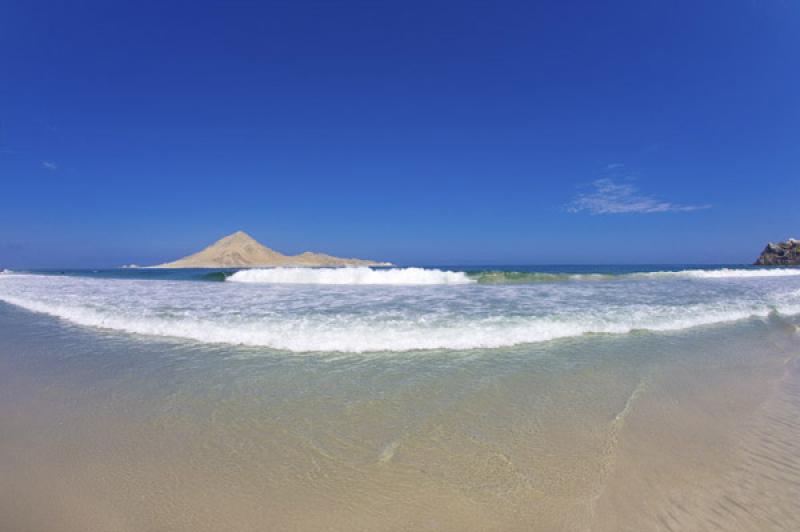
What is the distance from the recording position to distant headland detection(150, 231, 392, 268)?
3270 inches

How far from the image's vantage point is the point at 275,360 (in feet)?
18.1

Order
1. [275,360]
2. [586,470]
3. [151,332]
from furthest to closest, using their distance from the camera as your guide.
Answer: [151,332] < [275,360] < [586,470]

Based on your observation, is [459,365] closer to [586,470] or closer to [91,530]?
[586,470]

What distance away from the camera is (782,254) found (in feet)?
230

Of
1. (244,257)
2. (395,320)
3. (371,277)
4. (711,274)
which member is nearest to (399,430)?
(395,320)

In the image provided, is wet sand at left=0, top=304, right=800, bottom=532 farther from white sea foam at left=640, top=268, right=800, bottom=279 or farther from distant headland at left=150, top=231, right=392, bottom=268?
distant headland at left=150, top=231, right=392, bottom=268

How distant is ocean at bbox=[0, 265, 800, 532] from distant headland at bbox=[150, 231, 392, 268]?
76.8 m

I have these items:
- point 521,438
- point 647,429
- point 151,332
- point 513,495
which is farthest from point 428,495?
point 151,332

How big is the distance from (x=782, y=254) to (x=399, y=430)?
100001 mm

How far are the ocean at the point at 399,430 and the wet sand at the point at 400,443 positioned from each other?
0.02 m

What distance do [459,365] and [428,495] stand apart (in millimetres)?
2844

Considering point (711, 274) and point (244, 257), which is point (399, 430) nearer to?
point (711, 274)

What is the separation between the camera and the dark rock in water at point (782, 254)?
68000mm

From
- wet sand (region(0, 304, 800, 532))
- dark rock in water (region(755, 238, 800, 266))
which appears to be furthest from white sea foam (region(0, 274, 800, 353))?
dark rock in water (region(755, 238, 800, 266))
